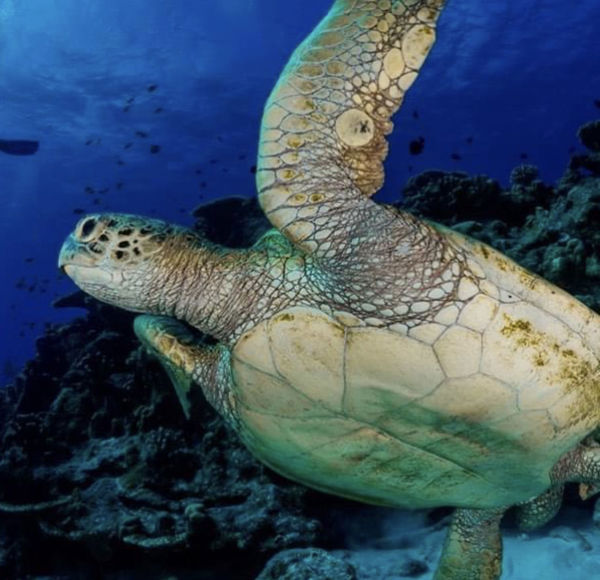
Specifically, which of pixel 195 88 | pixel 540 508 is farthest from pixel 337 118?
pixel 195 88

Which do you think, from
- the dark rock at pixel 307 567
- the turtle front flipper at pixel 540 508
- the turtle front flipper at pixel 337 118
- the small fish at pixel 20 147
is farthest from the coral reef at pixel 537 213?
the small fish at pixel 20 147

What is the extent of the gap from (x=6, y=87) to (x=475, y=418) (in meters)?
29.0

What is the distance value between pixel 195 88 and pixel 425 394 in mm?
28451

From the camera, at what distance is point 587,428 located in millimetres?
2959

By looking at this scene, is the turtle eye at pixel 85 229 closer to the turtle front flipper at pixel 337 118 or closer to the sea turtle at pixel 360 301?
the sea turtle at pixel 360 301

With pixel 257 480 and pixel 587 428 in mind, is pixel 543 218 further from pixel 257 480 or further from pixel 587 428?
pixel 257 480

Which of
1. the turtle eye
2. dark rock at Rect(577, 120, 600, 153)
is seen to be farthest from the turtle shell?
dark rock at Rect(577, 120, 600, 153)

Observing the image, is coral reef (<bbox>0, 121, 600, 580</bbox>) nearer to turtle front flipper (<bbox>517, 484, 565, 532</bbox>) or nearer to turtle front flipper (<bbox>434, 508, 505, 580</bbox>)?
turtle front flipper (<bbox>434, 508, 505, 580</bbox>)

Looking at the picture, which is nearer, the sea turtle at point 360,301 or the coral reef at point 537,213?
the sea turtle at point 360,301

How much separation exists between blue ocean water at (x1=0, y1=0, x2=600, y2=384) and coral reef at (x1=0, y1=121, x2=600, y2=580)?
10655 millimetres

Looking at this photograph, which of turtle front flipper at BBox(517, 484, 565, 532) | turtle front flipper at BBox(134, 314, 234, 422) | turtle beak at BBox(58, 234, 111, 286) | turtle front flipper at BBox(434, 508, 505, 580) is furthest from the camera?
turtle front flipper at BBox(517, 484, 565, 532)

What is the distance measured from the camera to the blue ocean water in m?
24.0

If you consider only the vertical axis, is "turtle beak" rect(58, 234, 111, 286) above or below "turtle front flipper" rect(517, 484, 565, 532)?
above

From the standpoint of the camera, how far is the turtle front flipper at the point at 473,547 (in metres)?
3.77
